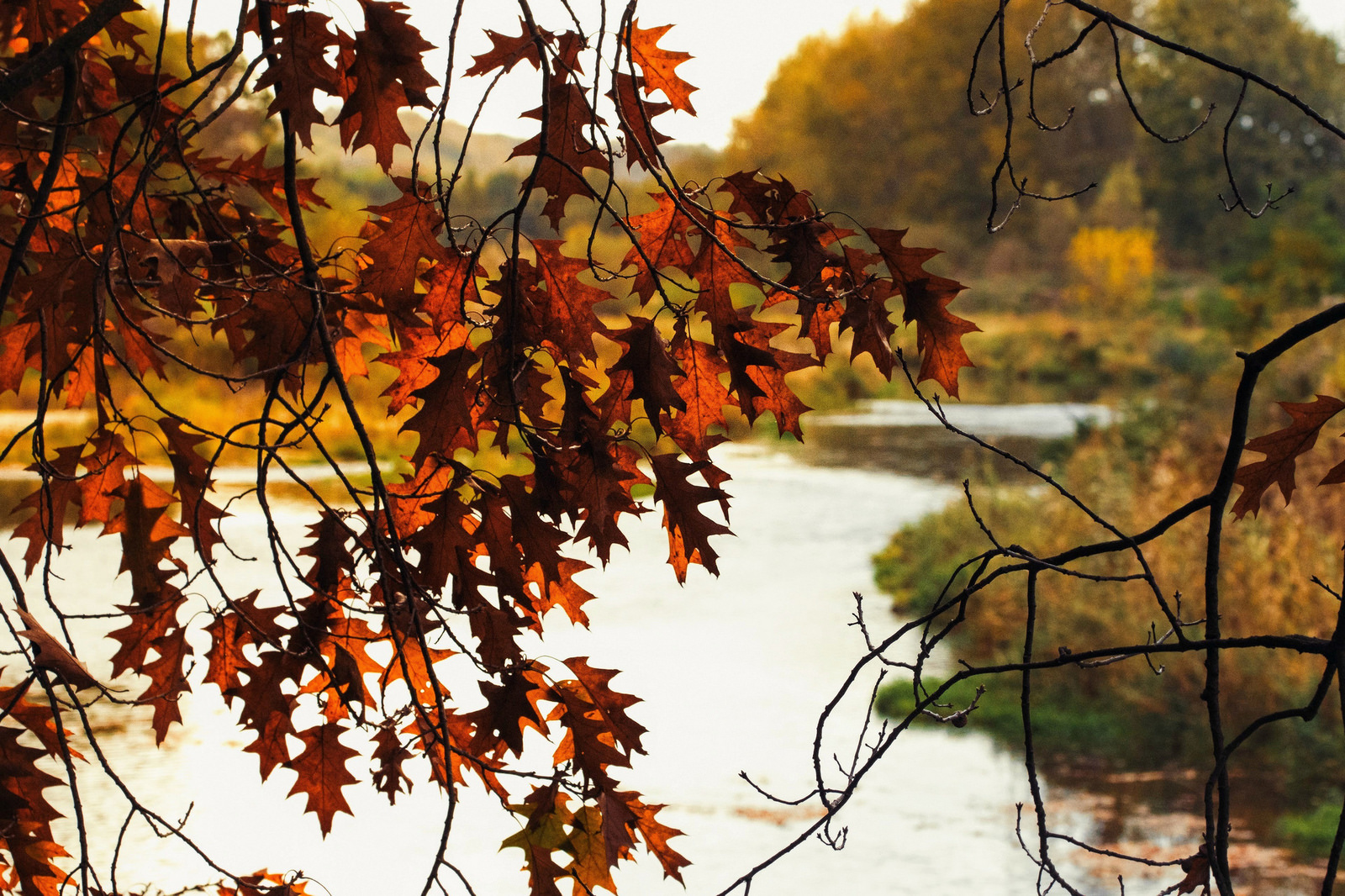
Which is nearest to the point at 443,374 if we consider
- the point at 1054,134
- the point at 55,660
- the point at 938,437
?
the point at 55,660

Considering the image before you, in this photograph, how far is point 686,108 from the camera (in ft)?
2.29

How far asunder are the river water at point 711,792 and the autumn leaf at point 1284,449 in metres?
2.61

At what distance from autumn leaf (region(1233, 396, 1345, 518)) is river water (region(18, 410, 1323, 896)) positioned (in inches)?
103

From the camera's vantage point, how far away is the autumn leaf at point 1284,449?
0.57 meters

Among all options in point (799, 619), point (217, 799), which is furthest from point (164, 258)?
point (799, 619)

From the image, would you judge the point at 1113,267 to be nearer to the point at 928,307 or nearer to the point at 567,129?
the point at 928,307

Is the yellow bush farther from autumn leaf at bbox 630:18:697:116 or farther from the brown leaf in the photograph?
the brown leaf

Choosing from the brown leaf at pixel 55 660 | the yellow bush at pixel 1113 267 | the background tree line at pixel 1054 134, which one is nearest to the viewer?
the brown leaf at pixel 55 660

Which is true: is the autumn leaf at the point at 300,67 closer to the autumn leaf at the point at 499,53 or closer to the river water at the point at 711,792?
the autumn leaf at the point at 499,53

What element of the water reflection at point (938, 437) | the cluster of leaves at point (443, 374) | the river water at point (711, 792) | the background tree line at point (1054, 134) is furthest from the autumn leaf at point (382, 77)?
the background tree line at point (1054, 134)

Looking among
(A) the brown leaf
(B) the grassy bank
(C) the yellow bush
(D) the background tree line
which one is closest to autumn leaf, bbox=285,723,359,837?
(A) the brown leaf

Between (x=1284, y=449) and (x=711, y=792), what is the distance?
141 inches

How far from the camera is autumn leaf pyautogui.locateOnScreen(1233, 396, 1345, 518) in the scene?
572 mm

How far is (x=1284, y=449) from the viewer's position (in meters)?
0.60
